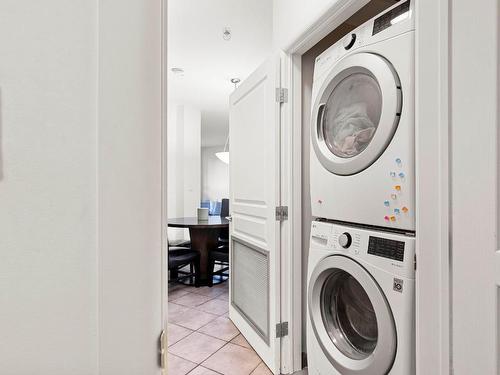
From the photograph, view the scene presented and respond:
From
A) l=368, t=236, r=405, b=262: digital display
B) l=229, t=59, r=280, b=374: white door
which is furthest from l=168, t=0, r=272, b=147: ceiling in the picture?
l=368, t=236, r=405, b=262: digital display

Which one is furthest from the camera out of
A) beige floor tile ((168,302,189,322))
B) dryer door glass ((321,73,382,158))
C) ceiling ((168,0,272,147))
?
beige floor tile ((168,302,189,322))

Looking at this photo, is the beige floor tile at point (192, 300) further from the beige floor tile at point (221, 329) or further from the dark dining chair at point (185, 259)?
the beige floor tile at point (221, 329)

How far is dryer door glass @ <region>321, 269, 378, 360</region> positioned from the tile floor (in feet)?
2.28

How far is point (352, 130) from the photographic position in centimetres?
142

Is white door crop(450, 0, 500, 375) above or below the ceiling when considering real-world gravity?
below

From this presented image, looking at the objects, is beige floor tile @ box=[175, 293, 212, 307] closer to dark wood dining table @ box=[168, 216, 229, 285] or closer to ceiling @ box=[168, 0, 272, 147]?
dark wood dining table @ box=[168, 216, 229, 285]

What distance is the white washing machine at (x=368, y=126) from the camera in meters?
1.11

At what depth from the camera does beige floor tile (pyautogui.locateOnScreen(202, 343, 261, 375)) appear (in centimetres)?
192

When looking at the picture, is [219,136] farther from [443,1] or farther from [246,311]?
[443,1]

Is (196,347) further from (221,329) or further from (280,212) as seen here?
(280,212)

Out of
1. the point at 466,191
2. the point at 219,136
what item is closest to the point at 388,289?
the point at 466,191

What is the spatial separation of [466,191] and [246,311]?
1884mm

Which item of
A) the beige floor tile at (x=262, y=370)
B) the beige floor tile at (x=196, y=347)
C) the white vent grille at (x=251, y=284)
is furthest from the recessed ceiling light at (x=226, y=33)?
the beige floor tile at (x=262, y=370)

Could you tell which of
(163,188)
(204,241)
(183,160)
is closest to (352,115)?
(163,188)
